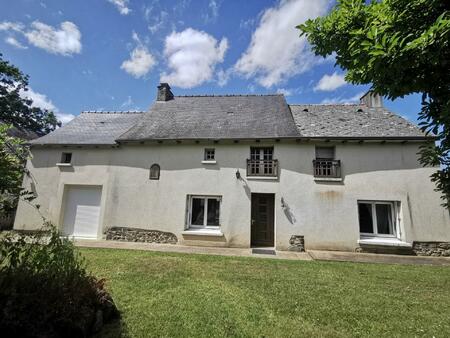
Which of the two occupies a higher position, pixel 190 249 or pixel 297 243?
pixel 297 243

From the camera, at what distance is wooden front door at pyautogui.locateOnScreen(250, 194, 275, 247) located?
8875 mm

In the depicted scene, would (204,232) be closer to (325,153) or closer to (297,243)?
(297,243)

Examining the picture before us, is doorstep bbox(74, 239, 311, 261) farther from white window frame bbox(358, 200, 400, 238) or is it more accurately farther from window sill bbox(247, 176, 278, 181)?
white window frame bbox(358, 200, 400, 238)

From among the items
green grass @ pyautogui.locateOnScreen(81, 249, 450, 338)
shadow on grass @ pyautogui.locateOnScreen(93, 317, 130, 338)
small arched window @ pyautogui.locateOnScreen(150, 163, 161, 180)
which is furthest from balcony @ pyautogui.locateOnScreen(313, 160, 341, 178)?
shadow on grass @ pyautogui.locateOnScreen(93, 317, 130, 338)

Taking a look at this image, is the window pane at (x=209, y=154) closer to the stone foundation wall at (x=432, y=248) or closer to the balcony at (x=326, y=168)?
the balcony at (x=326, y=168)

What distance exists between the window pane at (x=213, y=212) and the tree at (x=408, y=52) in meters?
6.80

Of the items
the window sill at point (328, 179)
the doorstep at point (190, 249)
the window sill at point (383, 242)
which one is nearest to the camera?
the doorstep at point (190, 249)

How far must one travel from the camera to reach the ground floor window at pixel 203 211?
9.14 metres

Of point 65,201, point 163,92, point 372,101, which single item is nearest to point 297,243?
point 372,101

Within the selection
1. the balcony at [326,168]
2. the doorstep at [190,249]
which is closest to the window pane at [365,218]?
the balcony at [326,168]

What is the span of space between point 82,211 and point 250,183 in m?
7.45

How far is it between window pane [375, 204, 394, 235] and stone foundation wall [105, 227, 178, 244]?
7942mm

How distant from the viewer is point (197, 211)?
30.6 feet

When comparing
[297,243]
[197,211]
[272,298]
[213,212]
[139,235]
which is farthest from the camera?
[197,211]
